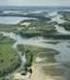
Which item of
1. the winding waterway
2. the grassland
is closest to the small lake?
the winding waterway

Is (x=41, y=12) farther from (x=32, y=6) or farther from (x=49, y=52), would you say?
(x=49, y=52)

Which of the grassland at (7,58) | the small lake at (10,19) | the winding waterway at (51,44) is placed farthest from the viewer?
the small lake at (10,19)

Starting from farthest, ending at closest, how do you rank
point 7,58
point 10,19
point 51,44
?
point 10,19 < point 51,44 < point 7,58

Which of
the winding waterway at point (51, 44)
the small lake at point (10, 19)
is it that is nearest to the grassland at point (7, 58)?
the winding waterway at point (51, 44)

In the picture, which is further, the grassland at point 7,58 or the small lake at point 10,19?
the small lake at point 10,19

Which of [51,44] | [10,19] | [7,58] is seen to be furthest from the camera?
[10,19]

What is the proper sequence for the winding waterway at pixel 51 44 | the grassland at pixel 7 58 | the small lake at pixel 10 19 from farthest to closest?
1. the small lake at pixel 10 19
2. the winding waterway at pixel 51 44
3. the grassland at pixel 7 58

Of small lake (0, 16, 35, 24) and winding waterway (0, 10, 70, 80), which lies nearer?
winding waterway (0, 10, 70, 80)

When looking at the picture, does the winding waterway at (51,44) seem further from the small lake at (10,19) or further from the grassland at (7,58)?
the small lake at (10,19)

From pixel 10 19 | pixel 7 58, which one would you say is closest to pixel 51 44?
pixel 7 58

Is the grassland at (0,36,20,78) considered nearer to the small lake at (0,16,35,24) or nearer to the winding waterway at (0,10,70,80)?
the winding waterway at (0,10,70,80)

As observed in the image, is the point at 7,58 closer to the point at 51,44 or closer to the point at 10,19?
the point at 51,44

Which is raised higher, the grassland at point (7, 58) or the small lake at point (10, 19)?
the small lake at point (10, 19)
